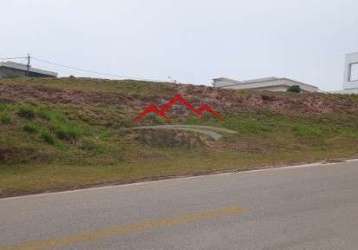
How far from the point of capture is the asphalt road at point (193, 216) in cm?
636

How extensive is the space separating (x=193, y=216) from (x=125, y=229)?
1142 millimetres

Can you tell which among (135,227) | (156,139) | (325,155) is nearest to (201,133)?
(156,139)

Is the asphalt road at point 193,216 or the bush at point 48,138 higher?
the bush at point 48,138

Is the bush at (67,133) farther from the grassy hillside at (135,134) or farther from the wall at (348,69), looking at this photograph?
the wall at (348,69)

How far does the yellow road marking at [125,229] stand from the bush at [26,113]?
10454 millimetres

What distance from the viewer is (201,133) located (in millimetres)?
18781

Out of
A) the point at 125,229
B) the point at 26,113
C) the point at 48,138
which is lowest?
the point at 125,229

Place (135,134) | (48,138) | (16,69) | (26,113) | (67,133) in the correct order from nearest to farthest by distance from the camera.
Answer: (48,138), (67,133), (26,113), (135,134), (16,69)

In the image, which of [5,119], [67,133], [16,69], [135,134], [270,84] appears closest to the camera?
[5,119]

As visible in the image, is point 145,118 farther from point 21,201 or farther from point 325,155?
point 21,201

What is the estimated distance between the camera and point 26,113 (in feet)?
55.6

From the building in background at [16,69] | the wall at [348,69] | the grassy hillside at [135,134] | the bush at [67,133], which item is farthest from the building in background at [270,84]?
the bush at [67,133]

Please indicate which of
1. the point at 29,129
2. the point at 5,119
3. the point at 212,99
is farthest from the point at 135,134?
the point at 212,99

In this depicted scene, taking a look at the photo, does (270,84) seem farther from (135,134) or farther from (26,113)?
(26,113)
